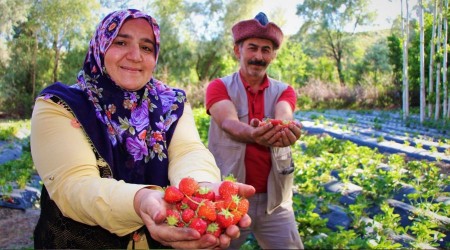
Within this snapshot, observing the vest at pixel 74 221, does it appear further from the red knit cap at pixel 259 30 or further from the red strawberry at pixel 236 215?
the red knit cap at pixel 259 30

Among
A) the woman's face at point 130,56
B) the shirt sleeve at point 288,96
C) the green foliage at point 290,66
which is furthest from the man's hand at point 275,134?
the green foliage at point 290,66

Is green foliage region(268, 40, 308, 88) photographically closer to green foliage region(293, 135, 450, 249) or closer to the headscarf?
green foliage region(293, 135, 450, 249)

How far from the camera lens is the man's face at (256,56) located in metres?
2.35

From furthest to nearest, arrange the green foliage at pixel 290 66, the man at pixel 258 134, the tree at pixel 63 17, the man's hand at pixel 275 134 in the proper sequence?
the green foliage at pixel 290 66, the tree at pixel 63 17, the man at pixel 258 134, the man's hand at pixel 275 134

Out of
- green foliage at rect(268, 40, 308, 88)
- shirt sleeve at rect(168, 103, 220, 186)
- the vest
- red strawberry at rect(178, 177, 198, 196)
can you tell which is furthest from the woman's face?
green foliage at rect(268, 40, 308, 88)

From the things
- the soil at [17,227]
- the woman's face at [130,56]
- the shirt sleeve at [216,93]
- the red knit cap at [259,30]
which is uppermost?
the red knit cap at [259,30]

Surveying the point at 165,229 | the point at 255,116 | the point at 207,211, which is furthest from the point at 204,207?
the point at 255,116

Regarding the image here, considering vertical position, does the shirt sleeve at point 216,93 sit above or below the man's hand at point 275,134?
above

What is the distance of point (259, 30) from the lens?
2320 millimetres

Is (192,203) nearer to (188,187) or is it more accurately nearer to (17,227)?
(188,187)

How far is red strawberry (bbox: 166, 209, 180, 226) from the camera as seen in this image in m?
1.16

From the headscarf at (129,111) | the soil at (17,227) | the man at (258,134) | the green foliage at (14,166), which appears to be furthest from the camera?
the green foliage at (14,166)

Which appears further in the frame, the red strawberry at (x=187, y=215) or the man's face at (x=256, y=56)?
the man's face at (x=256, y=56)

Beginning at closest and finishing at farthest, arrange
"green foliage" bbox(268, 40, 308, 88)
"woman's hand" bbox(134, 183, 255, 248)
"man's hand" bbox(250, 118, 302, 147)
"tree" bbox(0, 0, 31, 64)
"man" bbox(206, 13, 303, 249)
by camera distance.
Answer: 1. "woman's hand" bbox(134, 183, 255, 248)
2. "man's hand" bbox(250, 118, 302, 147)
3. "man" bbox(206, 13, 303, 249)
4. "tree" bbox(0, 0, 31, 64)
5. "green foliage" bbox(268, 40, 308, 88)
